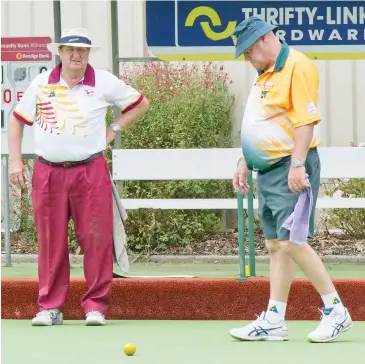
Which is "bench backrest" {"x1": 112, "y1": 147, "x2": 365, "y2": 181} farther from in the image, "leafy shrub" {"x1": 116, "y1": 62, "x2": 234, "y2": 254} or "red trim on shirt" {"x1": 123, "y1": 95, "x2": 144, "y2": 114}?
"leafy shrub" {"x1": 116, "y1": 62, "x2": 234, "y2": 254}

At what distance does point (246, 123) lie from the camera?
22.5 ft

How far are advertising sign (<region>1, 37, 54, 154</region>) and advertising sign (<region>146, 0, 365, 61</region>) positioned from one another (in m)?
0.77

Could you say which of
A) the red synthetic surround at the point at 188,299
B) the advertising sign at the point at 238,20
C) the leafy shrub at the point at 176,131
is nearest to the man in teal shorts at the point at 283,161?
the red synthetic surround at the point at 188,299

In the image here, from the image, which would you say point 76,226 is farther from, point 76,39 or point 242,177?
point 242,177

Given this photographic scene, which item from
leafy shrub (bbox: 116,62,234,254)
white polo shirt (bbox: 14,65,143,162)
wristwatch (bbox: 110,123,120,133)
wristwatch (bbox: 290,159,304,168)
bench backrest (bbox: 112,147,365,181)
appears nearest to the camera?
wristwatch (bbox: 290,159,304,168)

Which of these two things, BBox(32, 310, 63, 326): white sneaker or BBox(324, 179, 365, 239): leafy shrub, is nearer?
BBox(32, 310, 63, 326): white sneaker

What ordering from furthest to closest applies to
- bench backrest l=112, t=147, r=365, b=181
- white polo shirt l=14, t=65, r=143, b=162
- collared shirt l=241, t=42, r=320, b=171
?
bench backrest l=112, t=147, r=365, b=181, white polo shirt l=14, t=65, r=143, b=162, collared shirt l=241, t=42, r=320, b=171

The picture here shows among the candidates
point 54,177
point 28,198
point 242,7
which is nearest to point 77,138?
point 54,177

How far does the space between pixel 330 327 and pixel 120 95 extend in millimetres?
2022

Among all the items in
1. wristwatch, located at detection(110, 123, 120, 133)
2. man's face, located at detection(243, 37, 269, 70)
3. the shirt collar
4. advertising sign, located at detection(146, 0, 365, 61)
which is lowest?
wristwatch, located at detection(110, 123, 120, 133)

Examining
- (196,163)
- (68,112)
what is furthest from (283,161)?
(196,163)

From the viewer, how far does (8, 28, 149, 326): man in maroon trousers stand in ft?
25.3

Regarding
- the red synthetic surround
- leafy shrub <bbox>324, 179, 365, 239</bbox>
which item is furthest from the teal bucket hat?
leafy shrub <bbox>324, 179, 365, 239</bbox>

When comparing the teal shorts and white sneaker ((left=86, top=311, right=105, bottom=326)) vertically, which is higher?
the teal shorts
